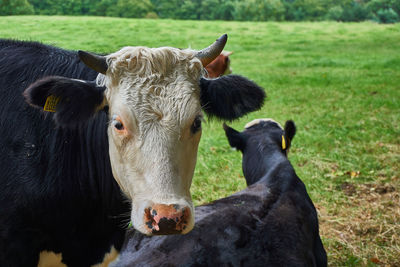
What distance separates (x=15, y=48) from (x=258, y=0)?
35.3 meters

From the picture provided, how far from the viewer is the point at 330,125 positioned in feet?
24.7

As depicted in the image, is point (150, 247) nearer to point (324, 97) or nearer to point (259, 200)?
point (259, 200)

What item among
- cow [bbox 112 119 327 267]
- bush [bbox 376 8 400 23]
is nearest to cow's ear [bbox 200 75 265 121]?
cow [bbox 112 119 327 267]

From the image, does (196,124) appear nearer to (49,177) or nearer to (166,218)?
(166,218)

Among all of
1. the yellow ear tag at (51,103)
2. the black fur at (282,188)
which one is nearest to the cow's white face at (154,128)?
the yellow ear tag at (51,103)

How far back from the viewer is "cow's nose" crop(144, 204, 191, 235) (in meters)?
2.05

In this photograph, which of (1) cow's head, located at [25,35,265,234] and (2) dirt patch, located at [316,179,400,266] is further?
(2) dirt patch, located at [316,179,400,266]

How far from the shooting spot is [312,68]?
13875 millimetres

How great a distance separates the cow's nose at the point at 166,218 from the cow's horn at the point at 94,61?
0.85 meters

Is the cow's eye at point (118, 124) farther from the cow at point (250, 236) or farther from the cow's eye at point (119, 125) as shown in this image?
the cow at point (250, 236)

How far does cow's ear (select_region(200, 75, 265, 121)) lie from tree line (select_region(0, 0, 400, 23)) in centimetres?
1438

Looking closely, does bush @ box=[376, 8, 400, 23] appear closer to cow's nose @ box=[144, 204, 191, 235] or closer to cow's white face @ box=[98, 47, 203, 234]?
cow's white face @ box=[98, 47, 203, 234]

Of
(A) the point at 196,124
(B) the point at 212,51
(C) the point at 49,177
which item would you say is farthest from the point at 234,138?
(C) the point at 49,177

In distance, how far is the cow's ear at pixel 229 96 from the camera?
256cm
